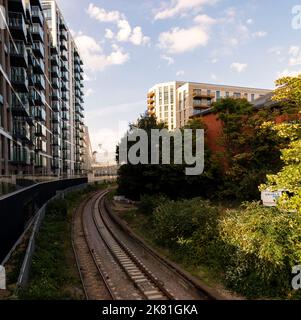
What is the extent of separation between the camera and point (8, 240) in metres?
17.6

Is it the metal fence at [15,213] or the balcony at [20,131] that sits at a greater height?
the balcony at [20,131]

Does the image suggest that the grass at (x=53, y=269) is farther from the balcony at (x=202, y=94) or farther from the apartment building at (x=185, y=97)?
the balcony at (x=202, y=94)

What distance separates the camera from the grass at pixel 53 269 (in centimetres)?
1217

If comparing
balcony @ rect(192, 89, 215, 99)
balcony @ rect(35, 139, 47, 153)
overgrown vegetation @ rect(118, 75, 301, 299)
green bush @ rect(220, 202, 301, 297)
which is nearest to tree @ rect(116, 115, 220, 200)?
overgrown vegetation @ rect(118, 75, 301, 299)

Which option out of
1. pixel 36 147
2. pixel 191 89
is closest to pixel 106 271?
pixel 36 147

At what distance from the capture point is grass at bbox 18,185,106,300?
12.2 metres

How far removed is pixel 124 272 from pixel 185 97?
252ft

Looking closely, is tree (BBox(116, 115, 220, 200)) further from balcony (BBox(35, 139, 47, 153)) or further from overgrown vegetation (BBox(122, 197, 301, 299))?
balcony (BBox(35, 139, 47, 153))

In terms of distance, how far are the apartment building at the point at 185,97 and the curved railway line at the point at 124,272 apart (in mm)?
55794

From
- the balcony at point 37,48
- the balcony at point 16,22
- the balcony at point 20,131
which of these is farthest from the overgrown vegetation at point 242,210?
the balcony at point 37,48

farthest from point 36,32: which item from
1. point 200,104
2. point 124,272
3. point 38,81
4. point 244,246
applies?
point 244,246

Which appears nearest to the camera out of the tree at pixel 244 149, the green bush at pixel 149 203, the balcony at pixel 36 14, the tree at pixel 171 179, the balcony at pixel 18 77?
the tree at pixel 244 149

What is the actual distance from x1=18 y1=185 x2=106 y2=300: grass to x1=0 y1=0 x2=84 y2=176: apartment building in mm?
13230
